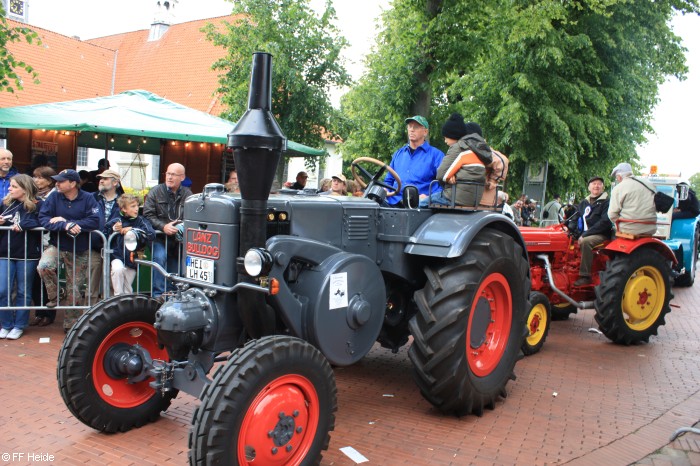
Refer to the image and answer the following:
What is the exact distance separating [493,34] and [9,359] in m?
11.2

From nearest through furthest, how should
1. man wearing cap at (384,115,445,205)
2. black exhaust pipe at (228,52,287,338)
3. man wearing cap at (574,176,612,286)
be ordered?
black exhaust pipe at (228,52,287,338) < man wearing cap at (384,115,445,205) < man wearing cap at (574,176,612,286)

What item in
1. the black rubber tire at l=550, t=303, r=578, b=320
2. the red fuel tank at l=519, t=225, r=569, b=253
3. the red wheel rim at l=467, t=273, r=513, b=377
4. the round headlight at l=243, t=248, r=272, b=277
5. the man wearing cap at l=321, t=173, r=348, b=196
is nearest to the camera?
the round headlight at l=243, t=248, r=272, b=277

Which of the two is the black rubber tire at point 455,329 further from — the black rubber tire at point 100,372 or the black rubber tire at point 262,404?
the black rubber tire at point 100,372

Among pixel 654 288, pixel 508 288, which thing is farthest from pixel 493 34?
pixel 508 288

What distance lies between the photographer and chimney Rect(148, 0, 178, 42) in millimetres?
32906

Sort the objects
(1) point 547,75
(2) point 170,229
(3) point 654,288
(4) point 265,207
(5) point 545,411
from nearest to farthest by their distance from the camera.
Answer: (4) point 265,207, (5) point 545,411, (2) point 170,229, (3) point 654,288, (1) point 547,75

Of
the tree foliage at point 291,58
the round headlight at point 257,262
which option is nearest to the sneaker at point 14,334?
the round headlight at point 257,262

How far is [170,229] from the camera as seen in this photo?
633cm

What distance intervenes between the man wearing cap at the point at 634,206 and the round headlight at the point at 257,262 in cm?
524


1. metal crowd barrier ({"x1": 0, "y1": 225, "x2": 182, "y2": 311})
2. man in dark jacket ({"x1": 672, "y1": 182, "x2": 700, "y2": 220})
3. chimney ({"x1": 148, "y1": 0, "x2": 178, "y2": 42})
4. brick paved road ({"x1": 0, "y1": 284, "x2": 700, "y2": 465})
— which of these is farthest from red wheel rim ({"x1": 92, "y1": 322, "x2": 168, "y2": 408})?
chimney ({"x1": 148, "y1": 0, "x2": 178, "y2": 42})

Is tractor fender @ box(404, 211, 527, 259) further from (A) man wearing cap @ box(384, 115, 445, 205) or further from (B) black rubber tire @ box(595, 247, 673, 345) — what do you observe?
(B) black rubber tire @ box(595, 247, 673, 345)

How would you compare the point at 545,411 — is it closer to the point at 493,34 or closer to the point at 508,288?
the point at 508,288

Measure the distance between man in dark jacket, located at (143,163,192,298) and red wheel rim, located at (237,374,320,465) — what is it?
12.4 ft

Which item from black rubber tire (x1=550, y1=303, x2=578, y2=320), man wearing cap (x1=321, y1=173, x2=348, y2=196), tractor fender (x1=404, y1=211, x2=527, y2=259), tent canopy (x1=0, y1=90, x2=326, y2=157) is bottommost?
black rubber tire (x1=550, y1=303, x2=578, y2=320)
